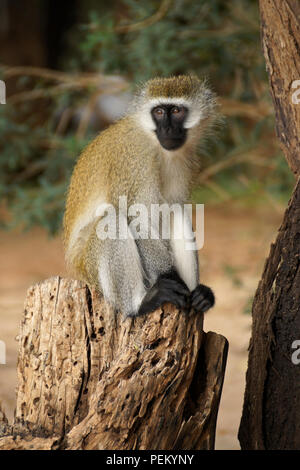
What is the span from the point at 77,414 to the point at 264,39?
8.52 ft

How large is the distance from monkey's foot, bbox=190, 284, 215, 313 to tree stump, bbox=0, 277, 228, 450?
9 centimetres

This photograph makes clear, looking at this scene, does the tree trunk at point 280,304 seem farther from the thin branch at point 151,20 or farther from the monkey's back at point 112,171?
the thin branch at point 151,20

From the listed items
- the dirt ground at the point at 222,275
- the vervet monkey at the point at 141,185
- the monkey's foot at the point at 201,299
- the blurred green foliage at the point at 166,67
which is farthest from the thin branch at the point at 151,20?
the monkey's foot at the point at 201,299

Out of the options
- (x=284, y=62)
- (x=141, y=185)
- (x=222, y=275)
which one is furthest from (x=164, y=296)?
(x=222, y=275)

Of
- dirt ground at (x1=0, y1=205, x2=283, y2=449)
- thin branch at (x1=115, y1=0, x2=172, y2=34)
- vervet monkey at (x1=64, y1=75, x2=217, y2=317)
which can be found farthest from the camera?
thin branch at (x1=115, y1=0, x2=172, y2=34)

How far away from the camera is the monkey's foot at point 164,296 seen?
13.6ft

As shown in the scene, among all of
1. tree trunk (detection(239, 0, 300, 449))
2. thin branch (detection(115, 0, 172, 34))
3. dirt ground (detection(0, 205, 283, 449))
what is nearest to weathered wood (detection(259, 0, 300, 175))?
A: tree trunk (detection(239, 0, 300, 449))

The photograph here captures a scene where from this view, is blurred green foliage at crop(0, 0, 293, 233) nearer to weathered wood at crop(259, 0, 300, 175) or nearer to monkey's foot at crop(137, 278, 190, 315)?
weathered wood at crop(259, 0, 300, 175)

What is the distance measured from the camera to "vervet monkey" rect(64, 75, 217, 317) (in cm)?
445

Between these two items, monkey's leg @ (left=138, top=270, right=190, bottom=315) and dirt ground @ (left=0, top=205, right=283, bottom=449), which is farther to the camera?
dirt ground @ (left=0, top=205, right=283, bottom=449)

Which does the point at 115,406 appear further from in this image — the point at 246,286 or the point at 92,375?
the point at 246,286

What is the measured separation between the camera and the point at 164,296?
418 cm
